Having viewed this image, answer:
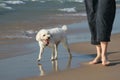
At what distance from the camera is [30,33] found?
12.4 metres

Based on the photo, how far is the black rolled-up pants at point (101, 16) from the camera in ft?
20.9

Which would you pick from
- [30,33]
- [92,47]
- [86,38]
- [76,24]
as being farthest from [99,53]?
[76,24]

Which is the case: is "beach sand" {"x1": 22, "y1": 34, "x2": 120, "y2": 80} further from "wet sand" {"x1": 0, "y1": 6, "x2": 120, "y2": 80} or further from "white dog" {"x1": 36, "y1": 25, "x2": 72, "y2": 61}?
"white dog" {"x1": 36, "y1": 25, "x2": 72, "y2": 61}

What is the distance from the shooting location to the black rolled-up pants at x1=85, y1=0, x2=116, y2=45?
6367mm

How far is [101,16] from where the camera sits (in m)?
6.38

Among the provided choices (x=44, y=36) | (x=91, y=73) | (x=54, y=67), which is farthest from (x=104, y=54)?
(x=44, y=36)

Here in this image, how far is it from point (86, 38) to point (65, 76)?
5.22m

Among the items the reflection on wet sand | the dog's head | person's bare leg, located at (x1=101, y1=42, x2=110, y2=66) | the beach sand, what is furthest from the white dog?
person's bare leg, located at (x1=101, y1=42, x2=110, y2=66)

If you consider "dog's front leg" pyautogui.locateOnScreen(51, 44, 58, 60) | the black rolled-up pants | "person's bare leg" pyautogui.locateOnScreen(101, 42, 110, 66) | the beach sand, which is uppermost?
the black rolled-up pants

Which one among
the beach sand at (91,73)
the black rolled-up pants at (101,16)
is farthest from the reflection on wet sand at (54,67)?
the black rolled-up pants at (101,16)

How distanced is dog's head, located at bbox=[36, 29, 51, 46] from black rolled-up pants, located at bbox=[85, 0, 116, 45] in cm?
156

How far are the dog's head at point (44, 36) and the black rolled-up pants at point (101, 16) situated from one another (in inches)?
61.5

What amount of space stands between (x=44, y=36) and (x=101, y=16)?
1.85 metres

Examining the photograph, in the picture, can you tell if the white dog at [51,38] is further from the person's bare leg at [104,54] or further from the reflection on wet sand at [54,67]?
the person's bare leg at [104,54]
